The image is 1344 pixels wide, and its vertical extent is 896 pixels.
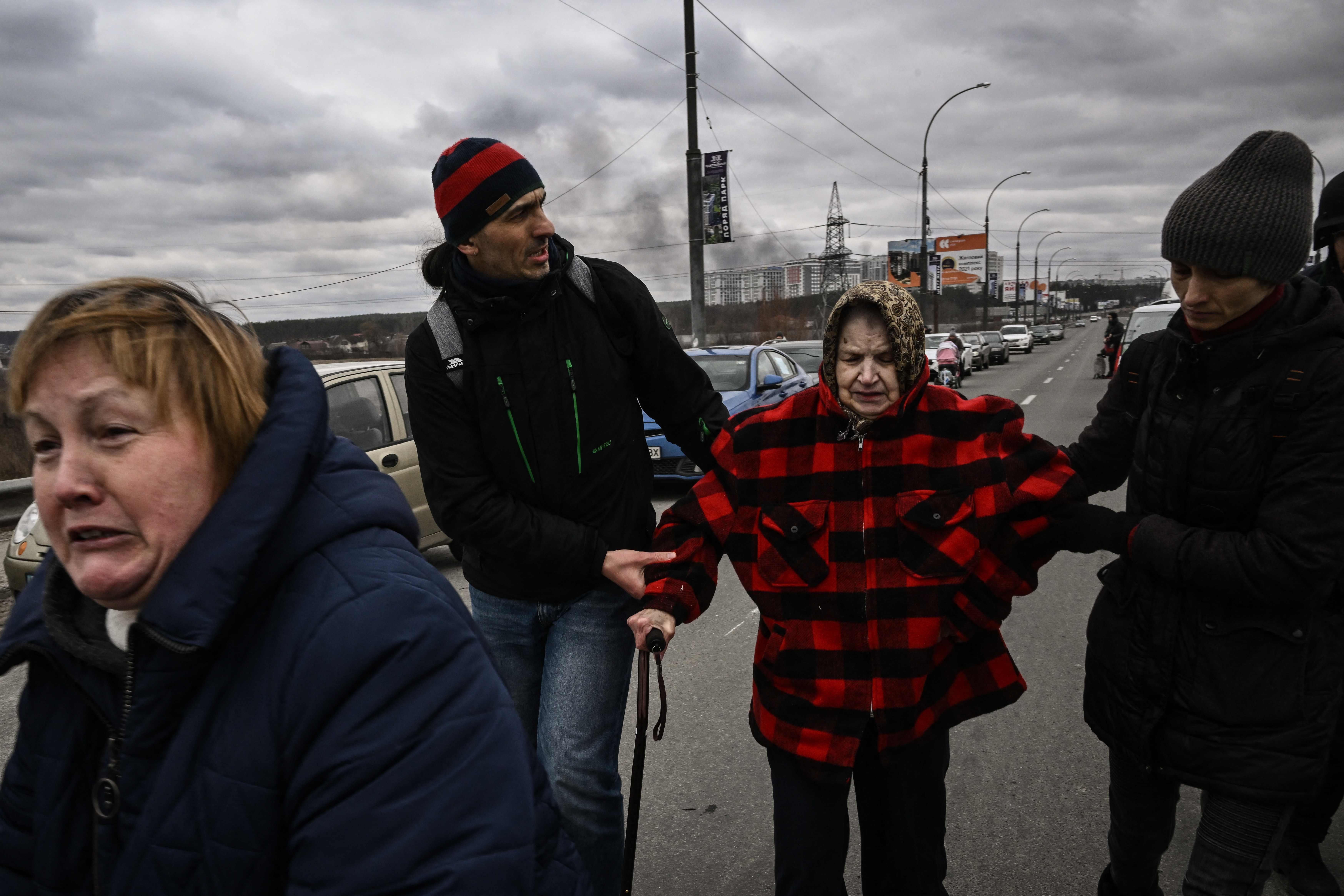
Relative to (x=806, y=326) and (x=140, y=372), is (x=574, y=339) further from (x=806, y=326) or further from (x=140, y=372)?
(x=806, y=326)

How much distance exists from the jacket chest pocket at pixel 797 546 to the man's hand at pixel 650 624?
0.26m

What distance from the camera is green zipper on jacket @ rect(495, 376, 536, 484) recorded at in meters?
2.19

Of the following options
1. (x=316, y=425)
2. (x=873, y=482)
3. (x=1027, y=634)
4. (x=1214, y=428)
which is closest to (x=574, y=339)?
(x=873, y=482)

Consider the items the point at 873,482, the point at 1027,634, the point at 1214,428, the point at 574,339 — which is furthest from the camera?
the point at 1027,634

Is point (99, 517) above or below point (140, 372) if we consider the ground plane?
below

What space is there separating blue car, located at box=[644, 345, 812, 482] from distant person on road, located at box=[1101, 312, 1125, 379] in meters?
12.0

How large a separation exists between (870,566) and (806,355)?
1241 cm

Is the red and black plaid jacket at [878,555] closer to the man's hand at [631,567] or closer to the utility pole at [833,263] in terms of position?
the man's hand at [631,567]

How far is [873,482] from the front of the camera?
83.3 inches

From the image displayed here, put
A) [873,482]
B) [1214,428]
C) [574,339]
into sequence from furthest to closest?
1. [574,339]
2. [873,482]
3. [1214,428]

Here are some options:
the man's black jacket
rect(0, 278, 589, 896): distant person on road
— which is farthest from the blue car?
rect(0, 278, 589, 896): distant person on road

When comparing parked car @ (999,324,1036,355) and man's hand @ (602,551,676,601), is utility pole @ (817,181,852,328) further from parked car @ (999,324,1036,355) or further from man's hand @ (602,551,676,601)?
man's hand @ (602,551,676,601)

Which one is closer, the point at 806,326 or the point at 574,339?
the point at 574,339

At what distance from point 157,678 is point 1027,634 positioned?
16.0 feet
